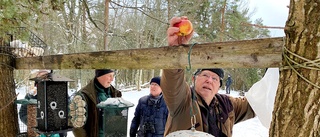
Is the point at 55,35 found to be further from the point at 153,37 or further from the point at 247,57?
the point at 247,57

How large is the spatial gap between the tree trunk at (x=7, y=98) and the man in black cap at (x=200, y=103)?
1.98m

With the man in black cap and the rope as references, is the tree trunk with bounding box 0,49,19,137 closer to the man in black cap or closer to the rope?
the man in black cap

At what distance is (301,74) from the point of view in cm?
83

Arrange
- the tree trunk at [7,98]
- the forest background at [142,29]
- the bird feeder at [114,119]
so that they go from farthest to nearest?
1. the forest background at [142,29]
2. the tree trunk at [7,98]
3. the bird feeder at [114,119]

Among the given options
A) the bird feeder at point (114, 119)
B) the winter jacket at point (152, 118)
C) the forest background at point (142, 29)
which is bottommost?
the winter jacket at point (152, 118)

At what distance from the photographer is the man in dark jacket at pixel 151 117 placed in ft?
11.0

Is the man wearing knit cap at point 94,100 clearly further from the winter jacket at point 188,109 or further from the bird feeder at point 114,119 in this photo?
the winter jacket at point 188,109

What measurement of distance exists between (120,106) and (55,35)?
13.3 m

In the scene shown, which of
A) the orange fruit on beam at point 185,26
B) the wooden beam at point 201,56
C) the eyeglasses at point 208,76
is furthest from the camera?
the eyeglasses at point 208,76

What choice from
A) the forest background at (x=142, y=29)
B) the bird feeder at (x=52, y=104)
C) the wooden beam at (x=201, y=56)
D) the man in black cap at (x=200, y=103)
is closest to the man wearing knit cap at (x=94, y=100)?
the bird feeder at (x=52, y=104)

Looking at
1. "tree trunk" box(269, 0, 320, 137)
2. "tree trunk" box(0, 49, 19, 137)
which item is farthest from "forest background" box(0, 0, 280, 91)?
"tree trunk" box(269, 0, 320, 137)

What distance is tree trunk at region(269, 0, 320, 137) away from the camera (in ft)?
2.66

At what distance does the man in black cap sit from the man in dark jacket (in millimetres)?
1426

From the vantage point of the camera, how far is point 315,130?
0.82 metres
